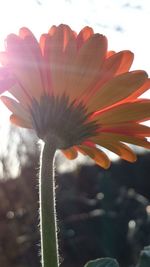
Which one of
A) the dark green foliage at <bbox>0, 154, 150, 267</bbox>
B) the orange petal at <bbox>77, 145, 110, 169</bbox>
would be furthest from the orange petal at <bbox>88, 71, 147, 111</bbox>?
the dark green foliage at <bbox>0, 154, 150, 267</bbox>

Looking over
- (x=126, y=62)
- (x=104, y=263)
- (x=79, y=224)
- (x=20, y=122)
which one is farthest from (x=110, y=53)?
(x=79, y=224)

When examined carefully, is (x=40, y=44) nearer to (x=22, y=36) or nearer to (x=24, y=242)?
(x=22, y=36)

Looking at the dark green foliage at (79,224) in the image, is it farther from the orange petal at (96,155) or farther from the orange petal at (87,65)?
the orange petal at (87,65)

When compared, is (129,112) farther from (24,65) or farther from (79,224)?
(79,224)

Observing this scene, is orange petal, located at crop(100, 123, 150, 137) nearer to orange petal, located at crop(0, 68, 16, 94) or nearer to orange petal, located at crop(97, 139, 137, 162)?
orange petal, located at crop(97, 139, 137, 162)

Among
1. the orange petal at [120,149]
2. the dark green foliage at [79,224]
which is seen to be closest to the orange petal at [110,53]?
the orange petal at [120,149]

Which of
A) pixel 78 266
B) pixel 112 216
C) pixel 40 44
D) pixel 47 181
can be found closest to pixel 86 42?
pixel 40 44
